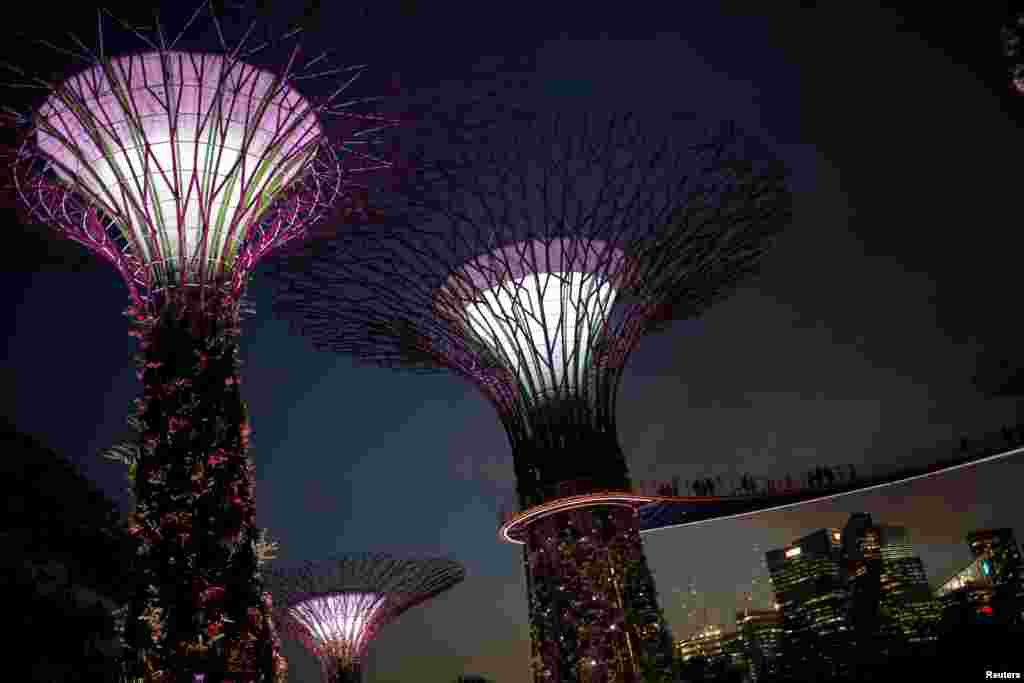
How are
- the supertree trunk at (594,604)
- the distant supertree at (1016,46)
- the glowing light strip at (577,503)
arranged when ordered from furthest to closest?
1. the glowing light strip at (577,503)
2. the supertree trunk at (594,604)
3. the distant supertree at (1016,46)

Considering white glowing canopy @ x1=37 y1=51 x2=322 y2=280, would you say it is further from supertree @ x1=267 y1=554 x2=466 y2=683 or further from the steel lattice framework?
supertree @ x1=267 y1=554 x2=466 y2=683

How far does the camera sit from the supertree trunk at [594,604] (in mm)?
17125

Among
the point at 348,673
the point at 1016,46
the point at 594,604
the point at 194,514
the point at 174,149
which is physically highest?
the point at 174,149

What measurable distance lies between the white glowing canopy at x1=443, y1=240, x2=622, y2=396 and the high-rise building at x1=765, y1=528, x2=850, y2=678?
261 ft

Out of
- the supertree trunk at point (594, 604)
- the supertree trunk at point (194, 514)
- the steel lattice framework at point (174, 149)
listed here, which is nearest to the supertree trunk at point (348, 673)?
the supertree trunk at point (594, 604)

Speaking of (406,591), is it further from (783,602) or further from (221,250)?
(783,602)

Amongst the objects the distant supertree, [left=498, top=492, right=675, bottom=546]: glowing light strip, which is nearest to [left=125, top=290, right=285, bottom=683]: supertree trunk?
the distant supertree

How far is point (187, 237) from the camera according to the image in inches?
438

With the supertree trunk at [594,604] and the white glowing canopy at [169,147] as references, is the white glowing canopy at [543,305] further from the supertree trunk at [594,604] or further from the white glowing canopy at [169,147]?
the white glowing canopy at [169,147]

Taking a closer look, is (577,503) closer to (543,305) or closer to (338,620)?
(543,305)

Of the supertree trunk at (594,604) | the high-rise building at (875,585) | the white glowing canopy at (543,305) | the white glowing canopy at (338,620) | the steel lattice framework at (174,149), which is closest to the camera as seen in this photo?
the steel lattice framework at (174,149)

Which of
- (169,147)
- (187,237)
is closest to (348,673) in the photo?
(187,237)

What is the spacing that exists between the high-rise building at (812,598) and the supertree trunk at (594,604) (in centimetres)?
7867

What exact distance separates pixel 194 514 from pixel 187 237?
12.3 ft
